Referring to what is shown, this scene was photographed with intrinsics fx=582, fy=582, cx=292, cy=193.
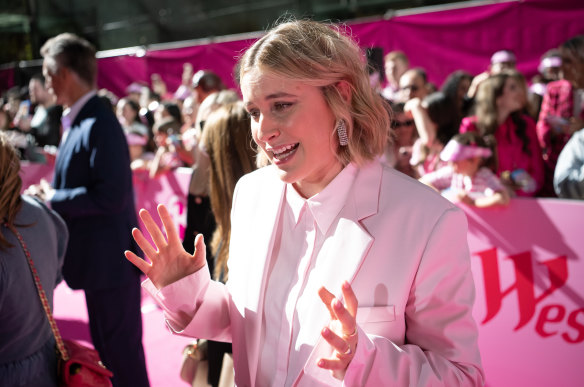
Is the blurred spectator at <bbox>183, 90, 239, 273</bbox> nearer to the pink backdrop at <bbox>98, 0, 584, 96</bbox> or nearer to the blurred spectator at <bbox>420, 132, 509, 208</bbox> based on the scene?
the blurred spectator at <bbox>420, 132, 509, 208</bbox>

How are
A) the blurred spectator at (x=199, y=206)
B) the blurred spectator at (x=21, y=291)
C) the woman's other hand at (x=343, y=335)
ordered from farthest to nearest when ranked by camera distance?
the blurred spectator at (x=199, y=206)
the blurred spectator at (x=21, y=291)
the woman's other hand at (x=343, y=335)

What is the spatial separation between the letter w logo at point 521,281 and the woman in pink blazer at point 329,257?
6.43ft

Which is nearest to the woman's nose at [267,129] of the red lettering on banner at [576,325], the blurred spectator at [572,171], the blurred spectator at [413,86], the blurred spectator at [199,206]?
the blurred spectator at [199,206]

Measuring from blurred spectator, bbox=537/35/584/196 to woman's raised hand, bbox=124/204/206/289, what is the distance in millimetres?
3586

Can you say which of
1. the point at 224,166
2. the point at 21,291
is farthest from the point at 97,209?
the point at 21,291

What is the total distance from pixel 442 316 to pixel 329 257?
13.2 inches

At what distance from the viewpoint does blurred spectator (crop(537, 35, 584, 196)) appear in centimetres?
470

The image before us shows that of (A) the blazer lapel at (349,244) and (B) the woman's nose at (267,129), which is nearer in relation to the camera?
(A) the blazer lapel at (349,244)

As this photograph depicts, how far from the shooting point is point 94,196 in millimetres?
3234

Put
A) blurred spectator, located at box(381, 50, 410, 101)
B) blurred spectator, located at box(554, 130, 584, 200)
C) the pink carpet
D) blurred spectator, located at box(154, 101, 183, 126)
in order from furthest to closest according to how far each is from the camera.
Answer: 1. blurred spectator, located at box(154, 101, 183, 126)
2. blurred spectator, located at box(381, 50, 410, 101)
3. the pink carpet
4. blurred spectator, located at box(554, 130, 584, 200)

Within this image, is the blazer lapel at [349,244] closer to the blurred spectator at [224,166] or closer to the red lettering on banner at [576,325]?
the blurred spectator at [224,166]

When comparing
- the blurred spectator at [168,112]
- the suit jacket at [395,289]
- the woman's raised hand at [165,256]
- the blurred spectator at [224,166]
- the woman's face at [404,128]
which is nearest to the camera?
the suit jacket at [395,289]

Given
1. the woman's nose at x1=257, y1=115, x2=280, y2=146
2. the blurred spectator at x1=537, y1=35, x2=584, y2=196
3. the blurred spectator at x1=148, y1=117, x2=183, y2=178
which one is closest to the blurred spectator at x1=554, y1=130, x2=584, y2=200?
the blurred spectator at x1=537, y1=35, x2=584, y2=196

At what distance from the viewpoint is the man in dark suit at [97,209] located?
3.28 meters
